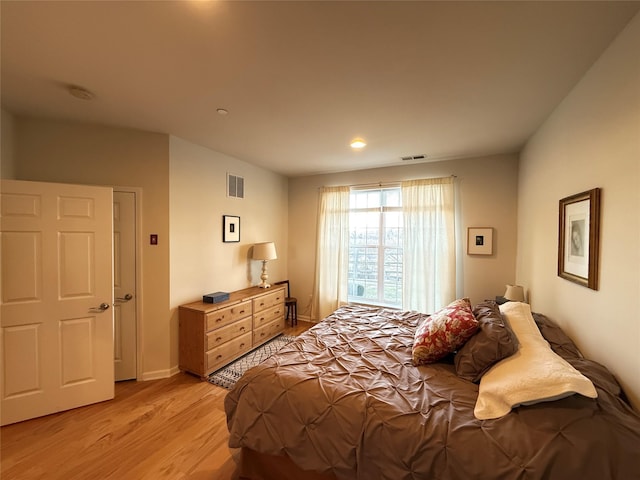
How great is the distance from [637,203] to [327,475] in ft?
6.51

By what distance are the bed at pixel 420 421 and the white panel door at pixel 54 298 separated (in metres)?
1.71

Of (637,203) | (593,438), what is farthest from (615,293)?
(593,438)

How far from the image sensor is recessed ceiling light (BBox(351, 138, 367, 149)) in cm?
298

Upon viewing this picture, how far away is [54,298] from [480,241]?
15.3 feet

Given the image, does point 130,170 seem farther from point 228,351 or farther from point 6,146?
point 228,351

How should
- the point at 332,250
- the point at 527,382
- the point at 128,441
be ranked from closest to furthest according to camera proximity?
the point at 527,382 < the point at 128,441 < the point at 332,250

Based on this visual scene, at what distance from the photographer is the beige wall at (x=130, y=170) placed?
2459 millimetres

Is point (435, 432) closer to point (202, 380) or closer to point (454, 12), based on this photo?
point (454, 12)

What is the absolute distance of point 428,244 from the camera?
3752 millimetres

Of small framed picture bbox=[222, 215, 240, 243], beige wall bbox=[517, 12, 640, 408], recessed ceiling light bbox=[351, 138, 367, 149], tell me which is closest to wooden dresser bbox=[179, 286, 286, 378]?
small framed picture bbox=[222, 215, 240, 243]

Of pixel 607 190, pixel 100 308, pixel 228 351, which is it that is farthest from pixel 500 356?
pixel 100 308

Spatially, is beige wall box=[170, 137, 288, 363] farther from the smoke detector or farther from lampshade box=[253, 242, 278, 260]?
the smoke detector

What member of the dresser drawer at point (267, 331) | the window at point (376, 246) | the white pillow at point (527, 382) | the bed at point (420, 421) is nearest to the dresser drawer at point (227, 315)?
the dresser drawer at point (267, 331)

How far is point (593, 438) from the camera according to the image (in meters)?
1.03
